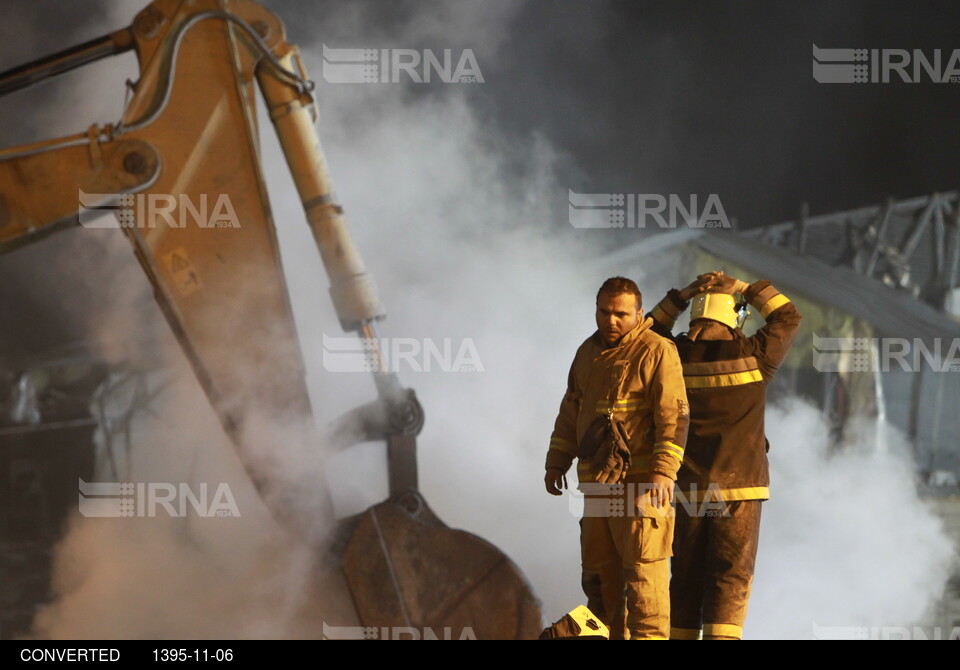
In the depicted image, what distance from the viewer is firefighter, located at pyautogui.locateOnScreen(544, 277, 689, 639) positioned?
285 cm

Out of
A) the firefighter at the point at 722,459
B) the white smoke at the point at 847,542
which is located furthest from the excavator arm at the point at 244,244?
the white smoke at the point at 847,542

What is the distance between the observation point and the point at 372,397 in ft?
13.5

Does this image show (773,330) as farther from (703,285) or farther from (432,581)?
(432,581)

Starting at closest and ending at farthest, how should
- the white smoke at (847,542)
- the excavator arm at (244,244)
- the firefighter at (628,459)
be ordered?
the firefighter at (628,459)
the excavator arm at (244,244)
the white smoke at (847,542)

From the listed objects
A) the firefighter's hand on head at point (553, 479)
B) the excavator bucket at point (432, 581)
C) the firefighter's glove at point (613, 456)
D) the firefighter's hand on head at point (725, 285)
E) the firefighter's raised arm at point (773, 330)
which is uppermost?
the firefighter's hand on head at point (725, 285)

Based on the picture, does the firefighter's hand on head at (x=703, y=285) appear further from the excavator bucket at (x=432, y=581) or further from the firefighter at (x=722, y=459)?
the excavator bucket at (x=432, y=581)

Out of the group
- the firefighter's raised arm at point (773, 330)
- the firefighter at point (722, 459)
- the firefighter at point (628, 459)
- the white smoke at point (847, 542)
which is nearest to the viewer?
the firefighter at point (628, 459)

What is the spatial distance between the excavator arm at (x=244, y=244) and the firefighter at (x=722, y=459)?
0.87m

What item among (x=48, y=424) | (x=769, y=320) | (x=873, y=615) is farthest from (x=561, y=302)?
(x=48, y=424)

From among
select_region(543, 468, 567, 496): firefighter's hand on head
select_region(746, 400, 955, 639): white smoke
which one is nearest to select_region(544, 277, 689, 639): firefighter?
select_region(543, 468, 567, 496): firefighter's hand on head

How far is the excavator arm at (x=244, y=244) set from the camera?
3.79 meters

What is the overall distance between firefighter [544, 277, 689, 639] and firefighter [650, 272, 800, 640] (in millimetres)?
243

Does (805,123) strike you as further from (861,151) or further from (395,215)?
(395,215)
